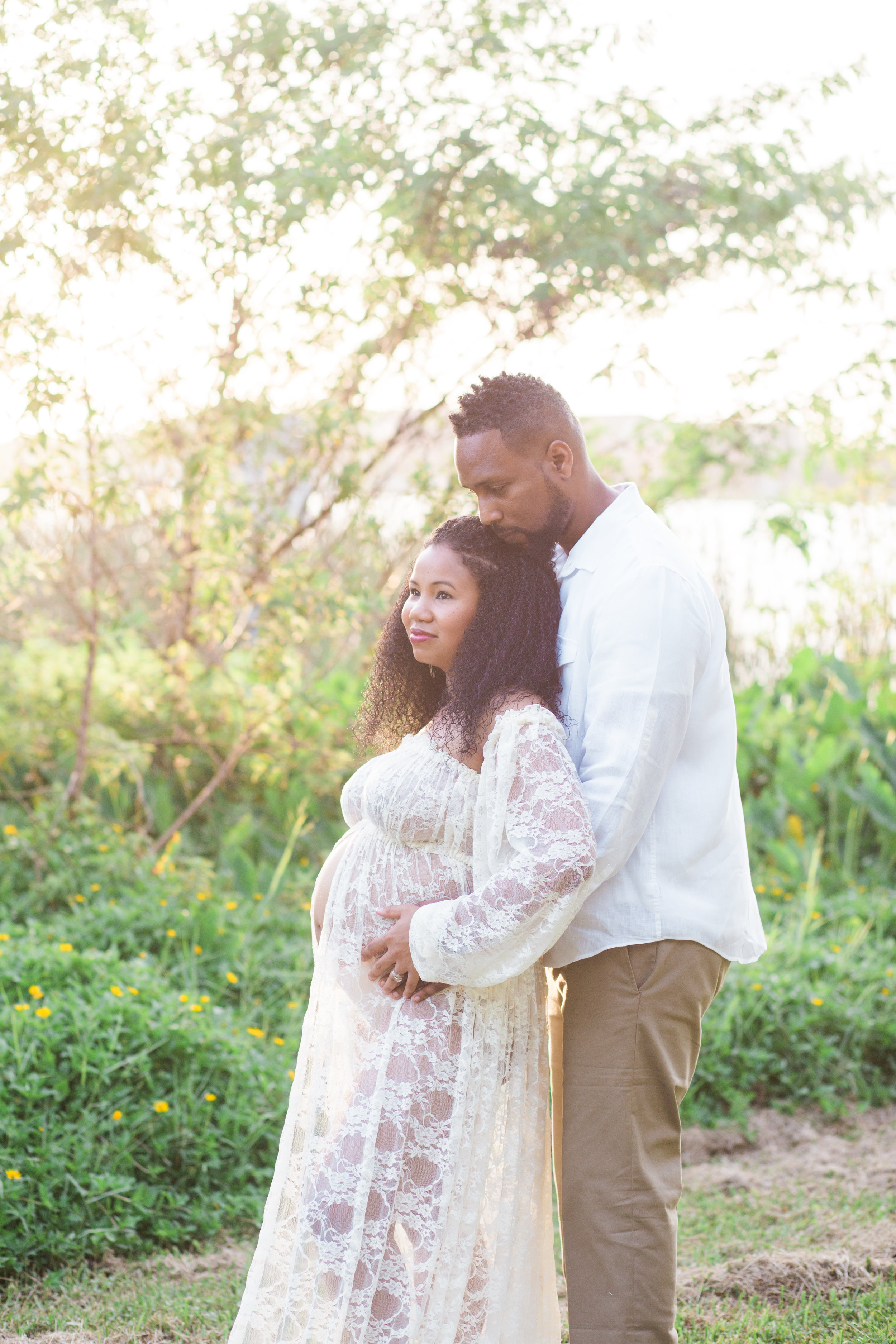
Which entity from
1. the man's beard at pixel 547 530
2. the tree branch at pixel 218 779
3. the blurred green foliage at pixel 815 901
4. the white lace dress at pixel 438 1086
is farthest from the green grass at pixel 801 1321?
the tree branch at pixel 218 779

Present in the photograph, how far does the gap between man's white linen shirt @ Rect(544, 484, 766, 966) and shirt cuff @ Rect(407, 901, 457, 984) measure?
0.79 ft

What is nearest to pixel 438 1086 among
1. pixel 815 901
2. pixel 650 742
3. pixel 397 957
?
pixel 397 957

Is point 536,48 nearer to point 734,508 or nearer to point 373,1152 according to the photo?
point 734,508

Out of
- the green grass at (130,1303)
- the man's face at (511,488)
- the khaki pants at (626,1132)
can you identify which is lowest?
the green grass at (130,1303)

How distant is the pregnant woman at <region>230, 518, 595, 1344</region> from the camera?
2246mm

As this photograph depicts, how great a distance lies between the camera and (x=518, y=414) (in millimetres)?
2455

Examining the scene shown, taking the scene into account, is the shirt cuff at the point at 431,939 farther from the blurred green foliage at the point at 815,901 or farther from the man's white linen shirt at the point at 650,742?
the blurred green foliage at the point at 815,901

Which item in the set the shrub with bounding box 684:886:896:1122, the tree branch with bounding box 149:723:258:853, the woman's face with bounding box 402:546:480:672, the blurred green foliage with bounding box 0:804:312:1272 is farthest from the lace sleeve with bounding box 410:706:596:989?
the tree branch with bounding box 149:723:258:853

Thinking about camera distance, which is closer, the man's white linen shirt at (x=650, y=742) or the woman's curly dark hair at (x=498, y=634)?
the man's white linen shirt at (x=650, y=742)

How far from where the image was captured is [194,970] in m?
4.74

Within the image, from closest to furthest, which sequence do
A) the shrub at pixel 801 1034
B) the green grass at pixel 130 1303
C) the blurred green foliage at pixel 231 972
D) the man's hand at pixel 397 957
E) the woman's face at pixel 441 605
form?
1. the man's hand at pixel 397 957
2. the woman's face at pixel 441 605
3. the green grass at pixel 130 1303
4. the blurred green foliage at pixel 231 972
5. the shrub at pixel 801 1034

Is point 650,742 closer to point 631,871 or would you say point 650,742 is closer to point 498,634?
point 631,871

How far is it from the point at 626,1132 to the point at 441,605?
106 centimetres

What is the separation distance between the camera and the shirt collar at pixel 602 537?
242 cm
